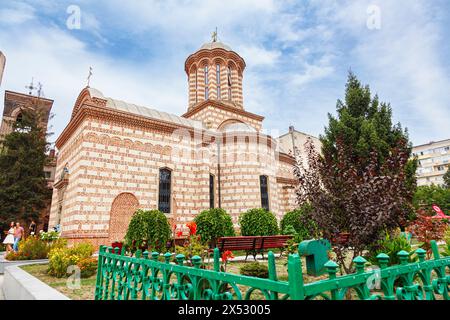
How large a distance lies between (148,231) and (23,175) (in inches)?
685

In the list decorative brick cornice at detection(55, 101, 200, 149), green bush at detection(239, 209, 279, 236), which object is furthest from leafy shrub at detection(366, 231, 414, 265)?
decorative brick cornice at detection(55, 101, 200, 149)

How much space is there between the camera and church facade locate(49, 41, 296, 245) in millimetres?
12547

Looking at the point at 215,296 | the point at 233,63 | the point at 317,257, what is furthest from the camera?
the point at 233,63

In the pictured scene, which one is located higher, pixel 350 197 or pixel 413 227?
pixel 350 197

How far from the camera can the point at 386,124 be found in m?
15.5

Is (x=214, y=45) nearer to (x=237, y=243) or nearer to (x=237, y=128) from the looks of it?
(x=237, y=128)

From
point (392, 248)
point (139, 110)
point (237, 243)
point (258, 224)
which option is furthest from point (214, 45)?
point (392, 248)

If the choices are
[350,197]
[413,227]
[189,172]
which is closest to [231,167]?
[189,172]

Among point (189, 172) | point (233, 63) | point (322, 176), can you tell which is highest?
point (233, 63)

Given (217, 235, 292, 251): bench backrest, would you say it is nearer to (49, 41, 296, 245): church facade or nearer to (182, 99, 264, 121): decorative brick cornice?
(49, 41, 296, 245): church facade

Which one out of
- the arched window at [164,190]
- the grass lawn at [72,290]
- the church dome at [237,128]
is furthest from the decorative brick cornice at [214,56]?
the grass lawn at [72,290]

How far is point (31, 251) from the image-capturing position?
31.7ft
